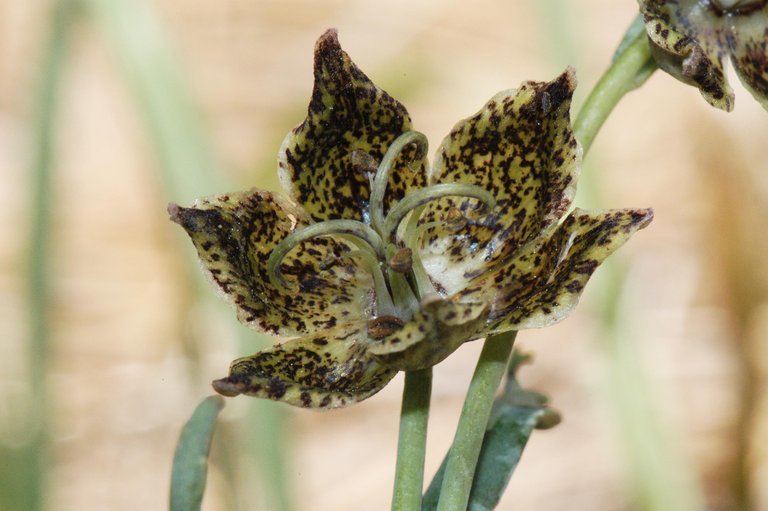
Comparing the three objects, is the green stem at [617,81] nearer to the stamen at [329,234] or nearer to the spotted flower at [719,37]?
the spotted flower at [719,37]

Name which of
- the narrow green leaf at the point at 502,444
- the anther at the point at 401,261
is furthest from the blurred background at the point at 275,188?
the anther at the point at 401,261

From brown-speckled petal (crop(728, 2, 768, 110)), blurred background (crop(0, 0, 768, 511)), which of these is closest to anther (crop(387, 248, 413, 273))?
brown-speckled petal (crop(728, 2, 768, 110))

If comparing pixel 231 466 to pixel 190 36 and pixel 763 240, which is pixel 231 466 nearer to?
pixel 763 240

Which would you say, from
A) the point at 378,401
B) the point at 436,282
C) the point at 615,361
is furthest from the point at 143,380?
the point at 436,282

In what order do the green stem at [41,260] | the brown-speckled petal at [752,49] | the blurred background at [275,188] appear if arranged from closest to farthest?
the brown-speckled petal at [752,49] → the green stem at [41,260] → the blurred background at [275,188]

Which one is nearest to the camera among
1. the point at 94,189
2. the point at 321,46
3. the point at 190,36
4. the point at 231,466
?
the point at 321,46

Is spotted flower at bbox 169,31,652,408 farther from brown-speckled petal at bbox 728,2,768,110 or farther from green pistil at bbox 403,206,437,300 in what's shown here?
brown-speckled petal at bbox 728,2,768,110

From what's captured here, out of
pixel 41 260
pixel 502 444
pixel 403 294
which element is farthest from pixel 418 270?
pixel 41 260

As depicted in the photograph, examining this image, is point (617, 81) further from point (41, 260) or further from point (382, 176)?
point (41, 260)
